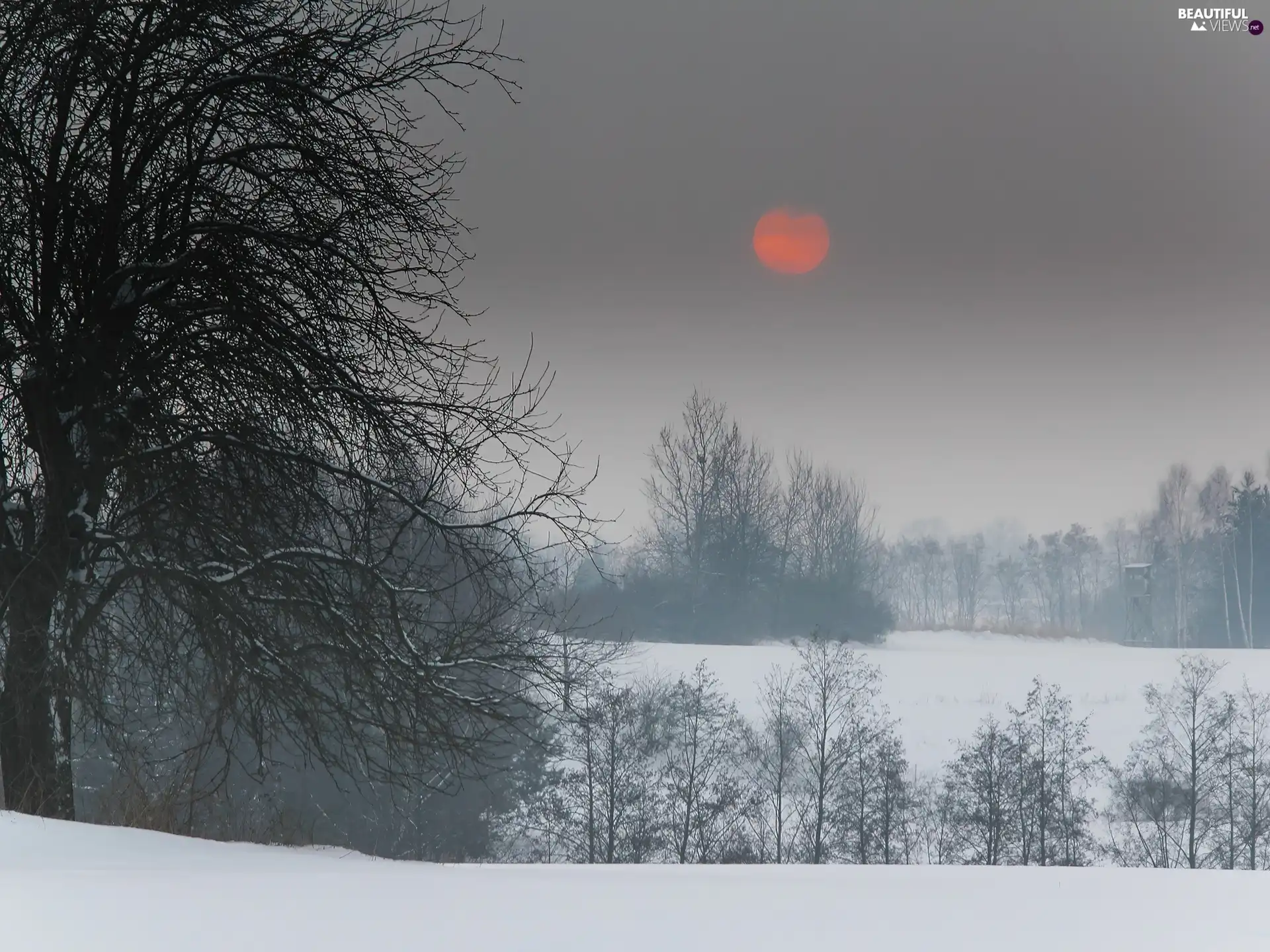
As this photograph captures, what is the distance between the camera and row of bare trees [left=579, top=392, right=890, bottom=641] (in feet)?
89.0

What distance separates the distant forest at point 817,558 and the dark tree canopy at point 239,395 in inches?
353

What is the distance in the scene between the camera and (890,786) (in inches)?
954

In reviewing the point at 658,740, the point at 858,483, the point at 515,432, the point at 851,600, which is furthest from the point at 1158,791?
the point at 515,432

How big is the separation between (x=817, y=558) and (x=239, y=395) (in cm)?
2769

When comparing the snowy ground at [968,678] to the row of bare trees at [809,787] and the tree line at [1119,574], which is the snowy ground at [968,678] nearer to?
the row of bare trees at [809,787]

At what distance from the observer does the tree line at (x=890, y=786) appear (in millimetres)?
23047

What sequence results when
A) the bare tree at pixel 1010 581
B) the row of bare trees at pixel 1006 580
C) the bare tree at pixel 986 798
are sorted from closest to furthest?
the bare tree at pixel 986 798 < the row of bare trees at pixel 1006 580 < the bare tree at pixel 1010 581

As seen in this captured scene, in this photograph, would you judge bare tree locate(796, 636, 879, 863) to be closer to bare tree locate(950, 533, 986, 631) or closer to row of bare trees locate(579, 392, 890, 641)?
row of bare trees locate(579, 392, 890, 641)

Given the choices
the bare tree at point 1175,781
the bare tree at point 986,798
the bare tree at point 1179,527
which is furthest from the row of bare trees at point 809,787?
the bare tree at point 1179,527

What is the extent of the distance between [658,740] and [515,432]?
65.6 feet

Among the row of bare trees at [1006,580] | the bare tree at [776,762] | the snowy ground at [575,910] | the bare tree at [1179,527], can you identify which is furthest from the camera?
the row of bare trees at [1006,580]

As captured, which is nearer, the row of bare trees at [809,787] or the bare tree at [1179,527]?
the row of bare trees at [809,787]

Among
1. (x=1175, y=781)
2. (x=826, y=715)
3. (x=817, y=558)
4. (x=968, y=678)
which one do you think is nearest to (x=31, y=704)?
(x=826, y=715)

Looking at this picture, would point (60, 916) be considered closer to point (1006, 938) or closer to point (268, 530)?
point (1006, 938)
